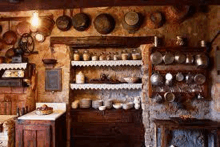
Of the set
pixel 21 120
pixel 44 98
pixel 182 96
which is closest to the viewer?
pixel 21 120

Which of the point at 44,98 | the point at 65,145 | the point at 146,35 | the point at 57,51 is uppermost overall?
the point at 146,35

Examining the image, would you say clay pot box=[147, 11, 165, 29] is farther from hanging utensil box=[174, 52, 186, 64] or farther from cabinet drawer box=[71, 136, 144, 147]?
cabinet drawer box=[71, 136, 144, 147]

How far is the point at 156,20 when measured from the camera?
318 centimetres

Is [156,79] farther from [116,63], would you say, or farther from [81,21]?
[81,21]

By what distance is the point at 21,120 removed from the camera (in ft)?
9.15

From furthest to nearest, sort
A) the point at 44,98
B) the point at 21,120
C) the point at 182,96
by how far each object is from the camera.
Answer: the point at 44,98 < the point at 182,96 < the point at 21,120

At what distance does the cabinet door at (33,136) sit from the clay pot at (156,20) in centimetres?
216

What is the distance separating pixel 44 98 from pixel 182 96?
223 centimetres

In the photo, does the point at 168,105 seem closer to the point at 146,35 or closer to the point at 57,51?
the point at 146,35

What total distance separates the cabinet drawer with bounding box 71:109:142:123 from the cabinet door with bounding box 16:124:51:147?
718 millimetres

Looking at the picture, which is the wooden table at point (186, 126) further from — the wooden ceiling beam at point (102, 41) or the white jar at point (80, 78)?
the white jar at point (80, 78)

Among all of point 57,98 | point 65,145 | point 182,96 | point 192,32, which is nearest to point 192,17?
point 192,32

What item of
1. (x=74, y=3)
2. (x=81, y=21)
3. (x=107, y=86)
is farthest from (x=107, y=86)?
(x=74, y=3)

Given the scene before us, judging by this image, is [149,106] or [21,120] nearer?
[21,120]
